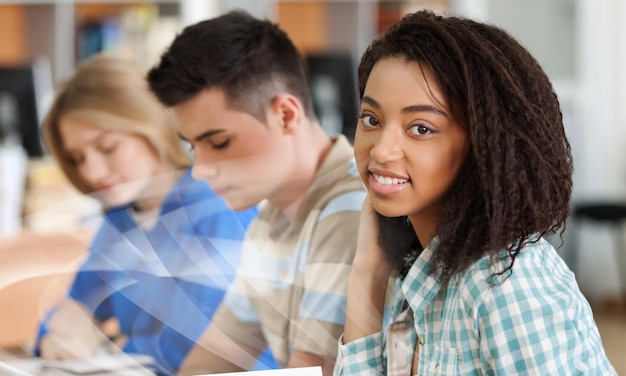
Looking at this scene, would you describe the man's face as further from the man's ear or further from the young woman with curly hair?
the young woman with curly hair

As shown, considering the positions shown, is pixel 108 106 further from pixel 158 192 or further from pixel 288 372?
pixel 288 372

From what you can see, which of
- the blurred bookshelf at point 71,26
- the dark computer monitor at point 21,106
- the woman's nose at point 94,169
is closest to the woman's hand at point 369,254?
the woman's nose at point 94,169

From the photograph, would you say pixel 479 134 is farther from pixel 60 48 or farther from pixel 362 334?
pixel 60 48

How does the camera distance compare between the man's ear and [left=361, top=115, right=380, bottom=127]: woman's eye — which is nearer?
[left=361, top=115, right=380, bottom=127]: woman's eye

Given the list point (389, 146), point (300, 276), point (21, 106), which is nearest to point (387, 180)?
point (389, 146)

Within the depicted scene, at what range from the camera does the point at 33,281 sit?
0.70 m

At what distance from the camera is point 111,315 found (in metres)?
0.67

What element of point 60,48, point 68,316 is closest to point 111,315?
point 68,316

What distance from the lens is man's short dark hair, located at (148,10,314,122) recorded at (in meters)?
0.78

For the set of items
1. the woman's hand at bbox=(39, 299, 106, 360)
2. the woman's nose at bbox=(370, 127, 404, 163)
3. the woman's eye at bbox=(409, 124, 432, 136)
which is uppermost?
the woman's eye at bbox=(409, 124, 432, 136)

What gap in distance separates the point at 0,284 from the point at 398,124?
36cm

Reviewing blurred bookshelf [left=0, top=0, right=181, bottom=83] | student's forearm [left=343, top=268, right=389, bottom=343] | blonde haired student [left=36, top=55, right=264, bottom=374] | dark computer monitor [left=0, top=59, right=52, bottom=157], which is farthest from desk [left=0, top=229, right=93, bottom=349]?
blurred bookshelf [left=0, top=0, right=181, bottom=83]

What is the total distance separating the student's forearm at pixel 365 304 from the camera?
23.7 inches

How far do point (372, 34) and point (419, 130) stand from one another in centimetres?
260
